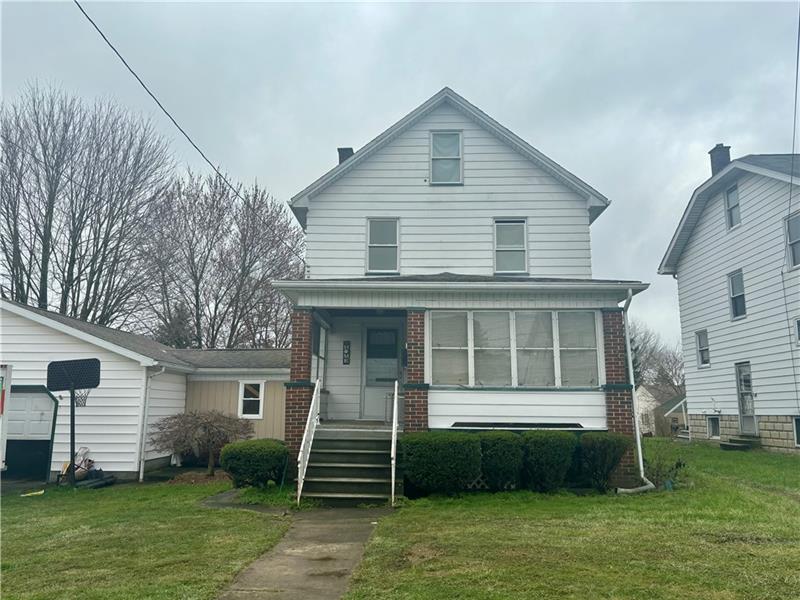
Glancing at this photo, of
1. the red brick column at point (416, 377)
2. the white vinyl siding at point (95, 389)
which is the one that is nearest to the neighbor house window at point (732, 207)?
the red brick column at point (416, 377)

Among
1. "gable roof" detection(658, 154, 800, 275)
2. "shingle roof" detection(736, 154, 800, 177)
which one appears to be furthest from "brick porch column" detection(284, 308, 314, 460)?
"shingle roof" detection(736, 154, 800, 177)

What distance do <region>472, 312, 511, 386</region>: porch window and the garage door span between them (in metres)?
9.80

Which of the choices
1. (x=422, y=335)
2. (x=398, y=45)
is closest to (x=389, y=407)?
(x=422, y=335)

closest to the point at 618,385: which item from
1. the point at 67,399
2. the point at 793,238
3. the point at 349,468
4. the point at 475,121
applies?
the point at 349,468

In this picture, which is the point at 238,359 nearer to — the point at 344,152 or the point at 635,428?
the point at 344,152

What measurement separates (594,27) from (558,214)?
3.98 m

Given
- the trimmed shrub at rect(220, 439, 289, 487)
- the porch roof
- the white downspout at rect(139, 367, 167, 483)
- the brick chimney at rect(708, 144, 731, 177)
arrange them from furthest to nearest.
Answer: the brick chimney at rect(708, 144, 731, 177) < the white downspout at rect(139, 367, 167, 483) < the porch roof < the trimmed shrub at rect(220, 439, 289, 487)

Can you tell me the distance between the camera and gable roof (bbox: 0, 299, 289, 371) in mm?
12875

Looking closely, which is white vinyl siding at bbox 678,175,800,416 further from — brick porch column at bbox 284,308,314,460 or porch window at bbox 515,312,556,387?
brick porch column at bbox 284,308,314,460

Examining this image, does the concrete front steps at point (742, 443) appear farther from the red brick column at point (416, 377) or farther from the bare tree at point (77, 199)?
the bare tree at point (77, 199)

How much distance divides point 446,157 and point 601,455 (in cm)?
774

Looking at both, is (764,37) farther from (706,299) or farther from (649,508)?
(706,299)

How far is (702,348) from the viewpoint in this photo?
1988cm

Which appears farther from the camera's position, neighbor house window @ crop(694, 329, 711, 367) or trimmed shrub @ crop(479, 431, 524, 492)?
neighbor house window @ crop(694, 329, 711, 367)
